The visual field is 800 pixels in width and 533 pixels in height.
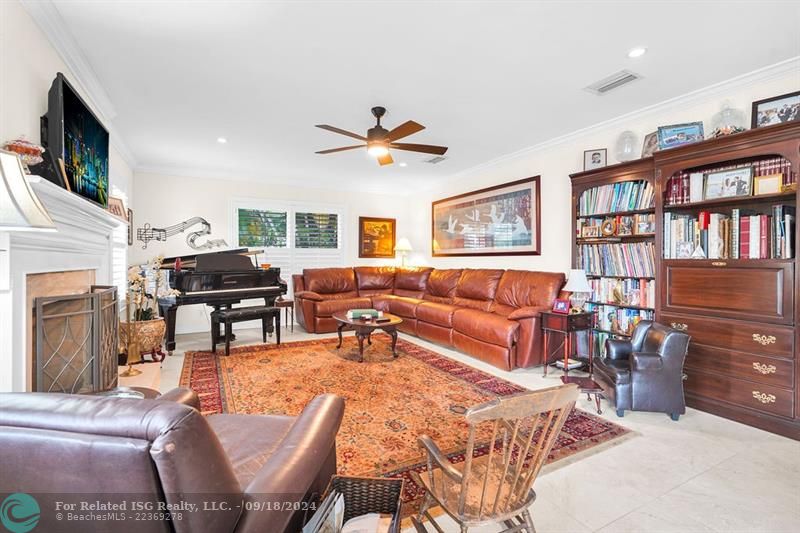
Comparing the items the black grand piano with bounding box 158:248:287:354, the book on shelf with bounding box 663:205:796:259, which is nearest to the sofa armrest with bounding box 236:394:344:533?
the book on shelf with bounding box 663:205:796:259

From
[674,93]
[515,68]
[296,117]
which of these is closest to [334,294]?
[296,117]

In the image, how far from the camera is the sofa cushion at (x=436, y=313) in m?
Result: 4.80

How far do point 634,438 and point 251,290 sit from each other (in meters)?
4.63

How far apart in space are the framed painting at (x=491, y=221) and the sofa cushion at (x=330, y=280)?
1.64m

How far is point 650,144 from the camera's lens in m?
3.43

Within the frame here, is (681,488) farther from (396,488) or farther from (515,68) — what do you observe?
(515,68)

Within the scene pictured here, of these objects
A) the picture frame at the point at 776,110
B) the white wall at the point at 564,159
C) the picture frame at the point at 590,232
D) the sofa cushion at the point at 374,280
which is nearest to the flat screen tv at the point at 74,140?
the white wall at the point at 564,159

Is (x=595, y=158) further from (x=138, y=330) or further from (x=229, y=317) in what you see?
(x=138, y=330)

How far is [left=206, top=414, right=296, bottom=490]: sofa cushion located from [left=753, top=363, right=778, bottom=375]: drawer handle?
3.16 meters

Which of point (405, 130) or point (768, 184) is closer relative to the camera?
point (768, 184)

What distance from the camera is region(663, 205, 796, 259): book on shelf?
2549mm

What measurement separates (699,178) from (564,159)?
60.1 inches

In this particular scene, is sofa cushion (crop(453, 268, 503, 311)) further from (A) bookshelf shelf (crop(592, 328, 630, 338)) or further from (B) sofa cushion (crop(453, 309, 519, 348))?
(A) bookshelf shelf (crop(592, 328, 630, 338))

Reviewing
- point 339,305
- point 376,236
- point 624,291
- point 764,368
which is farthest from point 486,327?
point 376,236
